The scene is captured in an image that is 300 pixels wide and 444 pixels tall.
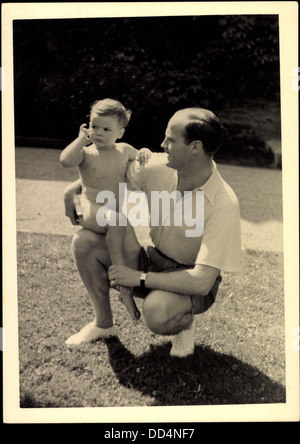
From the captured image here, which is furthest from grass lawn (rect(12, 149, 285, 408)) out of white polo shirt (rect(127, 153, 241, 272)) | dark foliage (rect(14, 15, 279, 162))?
dark foliage (rect(14, 15, 279, 162))

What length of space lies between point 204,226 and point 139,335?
823 millimetres

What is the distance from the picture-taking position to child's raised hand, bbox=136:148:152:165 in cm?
376

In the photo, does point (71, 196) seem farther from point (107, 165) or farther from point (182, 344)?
point (182, 344)

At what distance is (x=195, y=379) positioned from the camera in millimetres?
3789

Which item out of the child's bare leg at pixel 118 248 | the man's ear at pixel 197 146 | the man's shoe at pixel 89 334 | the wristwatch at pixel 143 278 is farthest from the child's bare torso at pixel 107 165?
the man's shoe at pixel 89 334

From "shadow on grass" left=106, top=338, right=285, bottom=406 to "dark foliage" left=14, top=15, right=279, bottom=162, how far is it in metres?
1.33

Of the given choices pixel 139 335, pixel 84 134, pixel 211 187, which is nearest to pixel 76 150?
pixel 84 134

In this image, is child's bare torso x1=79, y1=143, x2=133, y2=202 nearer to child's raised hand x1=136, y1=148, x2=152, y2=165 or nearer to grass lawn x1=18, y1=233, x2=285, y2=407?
child's raised hand x1=136, y1=148, x2=152, y2=165

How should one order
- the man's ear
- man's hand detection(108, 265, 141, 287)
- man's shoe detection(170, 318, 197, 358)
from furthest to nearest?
man's shoe detection(170, 318, 197, 358) → man's hand detection(108, 265, 141, 287) → the man's ear

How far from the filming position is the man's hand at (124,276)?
3.73 metres

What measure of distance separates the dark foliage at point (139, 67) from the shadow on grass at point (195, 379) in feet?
4.37

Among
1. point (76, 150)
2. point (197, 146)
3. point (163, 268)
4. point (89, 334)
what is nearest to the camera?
point (197, 146)

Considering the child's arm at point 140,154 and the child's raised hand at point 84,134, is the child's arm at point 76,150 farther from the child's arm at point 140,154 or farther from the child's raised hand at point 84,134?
the child's arm at point 140,154

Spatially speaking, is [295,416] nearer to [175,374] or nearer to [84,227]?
[175,374]
